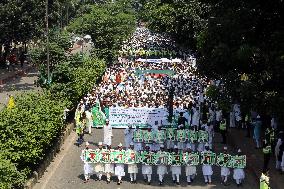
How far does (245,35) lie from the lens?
18.2 metres

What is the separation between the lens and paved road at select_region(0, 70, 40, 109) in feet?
116

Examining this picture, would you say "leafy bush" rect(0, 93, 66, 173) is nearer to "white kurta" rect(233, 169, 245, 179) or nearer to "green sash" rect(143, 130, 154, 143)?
"green sash" rect(143, 130, 154, 143)

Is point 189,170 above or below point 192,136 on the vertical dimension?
below

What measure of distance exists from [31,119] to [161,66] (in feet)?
98.8

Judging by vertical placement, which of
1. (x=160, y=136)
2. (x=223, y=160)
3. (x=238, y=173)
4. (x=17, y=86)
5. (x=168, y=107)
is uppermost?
(x=17, y=86)

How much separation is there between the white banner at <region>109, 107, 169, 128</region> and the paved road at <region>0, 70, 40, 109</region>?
960 centimetres

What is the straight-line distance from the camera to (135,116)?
25812mm

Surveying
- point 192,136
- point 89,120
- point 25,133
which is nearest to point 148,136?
point 192,136

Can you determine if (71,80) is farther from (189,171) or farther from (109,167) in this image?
(189,171)

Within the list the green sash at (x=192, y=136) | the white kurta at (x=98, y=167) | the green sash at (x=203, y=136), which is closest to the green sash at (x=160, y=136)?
the green sash at (x=192, y=136)

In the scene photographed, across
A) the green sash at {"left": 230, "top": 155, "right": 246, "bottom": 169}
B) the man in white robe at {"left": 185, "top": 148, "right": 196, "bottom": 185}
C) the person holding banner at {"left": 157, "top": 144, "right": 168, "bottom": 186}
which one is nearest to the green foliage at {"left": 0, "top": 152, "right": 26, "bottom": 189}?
the person holding banner at {"left": 157, "top": 144, "right": 168, "bottom": 186}

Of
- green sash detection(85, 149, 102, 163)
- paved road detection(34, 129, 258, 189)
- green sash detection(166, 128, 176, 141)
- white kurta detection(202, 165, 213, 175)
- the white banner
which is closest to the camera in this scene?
paved road detection(34, 129, 258, 189)

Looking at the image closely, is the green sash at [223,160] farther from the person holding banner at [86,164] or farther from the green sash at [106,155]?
the person holding banner at [86,164]

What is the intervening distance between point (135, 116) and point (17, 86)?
1604cm
